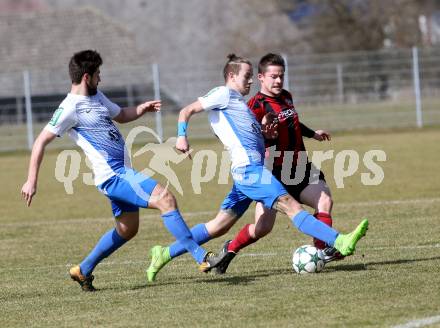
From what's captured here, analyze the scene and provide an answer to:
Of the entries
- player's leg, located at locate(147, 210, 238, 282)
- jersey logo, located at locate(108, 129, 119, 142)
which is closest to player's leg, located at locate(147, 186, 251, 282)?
player's leg, located at locate(147, 210, 238, 282)

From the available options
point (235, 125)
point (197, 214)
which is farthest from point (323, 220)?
point (197, 214)

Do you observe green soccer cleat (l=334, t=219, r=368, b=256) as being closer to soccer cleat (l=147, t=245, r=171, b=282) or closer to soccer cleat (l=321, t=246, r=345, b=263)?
soccer cleat (l=321, t=246, r=345, b=263)

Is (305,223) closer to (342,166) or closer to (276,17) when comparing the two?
(342,166)

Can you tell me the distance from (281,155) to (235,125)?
62cm

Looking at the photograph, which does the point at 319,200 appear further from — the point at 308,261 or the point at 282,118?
the point at 282,118

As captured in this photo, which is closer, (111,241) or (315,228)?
(315,228)

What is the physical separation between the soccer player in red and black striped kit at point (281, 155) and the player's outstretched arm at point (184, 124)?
2.37ft

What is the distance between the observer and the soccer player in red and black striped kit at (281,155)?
8.53 meters

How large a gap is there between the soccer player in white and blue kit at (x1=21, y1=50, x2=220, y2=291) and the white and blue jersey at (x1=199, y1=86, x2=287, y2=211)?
0.60m

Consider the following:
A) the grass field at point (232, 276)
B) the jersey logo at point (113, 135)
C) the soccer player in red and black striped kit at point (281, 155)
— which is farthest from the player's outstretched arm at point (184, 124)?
the grass field at point (232, 276)

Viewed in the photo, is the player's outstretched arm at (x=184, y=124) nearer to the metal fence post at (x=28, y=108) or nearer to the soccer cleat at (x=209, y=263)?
the soccer cleat at (x=209, y=263)

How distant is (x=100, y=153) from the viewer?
7.87m

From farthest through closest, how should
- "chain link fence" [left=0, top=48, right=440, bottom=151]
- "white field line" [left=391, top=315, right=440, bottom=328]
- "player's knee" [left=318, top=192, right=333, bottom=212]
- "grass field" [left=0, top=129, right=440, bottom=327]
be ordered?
"chain link fence" [left=0, top=48, right=440, bottom=151], "player's knee" [left=318, top=192, right=333, bottom=212], "grass field" [left=0, top=129, right=440, bottom=327], "white field line" [left=391, top=315, right=440, bottom=328]

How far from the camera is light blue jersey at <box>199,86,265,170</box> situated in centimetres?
809
